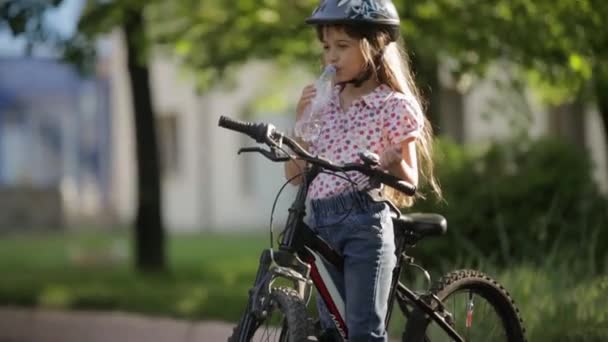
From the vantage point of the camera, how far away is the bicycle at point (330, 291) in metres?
4.55

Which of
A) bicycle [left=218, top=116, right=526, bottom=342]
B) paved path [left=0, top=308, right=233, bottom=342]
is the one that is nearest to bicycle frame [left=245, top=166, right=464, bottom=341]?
bicycle [left=218, top=116, right=526, bottom=342]

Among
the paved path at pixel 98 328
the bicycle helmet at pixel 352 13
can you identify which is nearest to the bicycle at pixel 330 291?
the bicycle helmet at pixel 352 13

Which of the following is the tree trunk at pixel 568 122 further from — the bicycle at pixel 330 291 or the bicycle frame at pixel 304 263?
the bicycle frame at pixel 304 263

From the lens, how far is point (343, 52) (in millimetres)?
4918

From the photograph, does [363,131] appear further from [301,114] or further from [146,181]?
[146,181]

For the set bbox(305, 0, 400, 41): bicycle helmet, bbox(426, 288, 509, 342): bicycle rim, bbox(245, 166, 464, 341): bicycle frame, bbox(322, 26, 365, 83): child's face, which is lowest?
bbox(426, 288, 509, 342): bicycle rim

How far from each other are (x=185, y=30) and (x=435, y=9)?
116 inches

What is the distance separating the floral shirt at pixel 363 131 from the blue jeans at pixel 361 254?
6 centimetres

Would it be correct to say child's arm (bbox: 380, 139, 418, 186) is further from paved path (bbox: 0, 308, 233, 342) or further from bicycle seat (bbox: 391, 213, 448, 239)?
paved path (bbox: 0, 308, 233, 342)

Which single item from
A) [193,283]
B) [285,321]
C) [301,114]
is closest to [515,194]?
[193,283]

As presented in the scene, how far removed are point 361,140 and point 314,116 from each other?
0.62 ft

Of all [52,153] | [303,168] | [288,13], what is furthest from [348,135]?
[52,153]

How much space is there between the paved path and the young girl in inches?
144

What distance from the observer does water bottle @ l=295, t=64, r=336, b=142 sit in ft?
16.3
